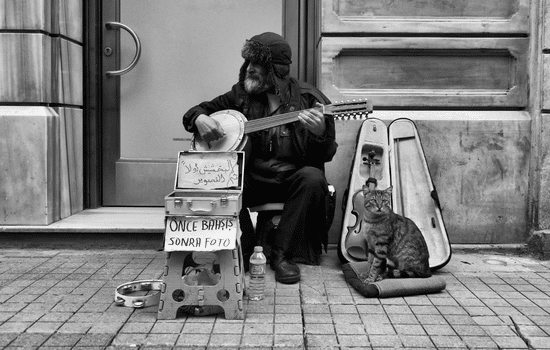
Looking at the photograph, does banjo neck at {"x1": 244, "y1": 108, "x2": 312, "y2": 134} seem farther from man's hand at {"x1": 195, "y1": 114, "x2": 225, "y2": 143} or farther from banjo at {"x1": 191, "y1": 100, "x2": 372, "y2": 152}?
man's hand at {"x1": 195, "y1": 114, "x2": 225, "y2": 143}

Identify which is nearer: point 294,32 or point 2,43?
point 2,43

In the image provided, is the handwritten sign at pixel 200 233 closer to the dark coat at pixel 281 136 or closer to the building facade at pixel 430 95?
the dark coat at pixel 281 136

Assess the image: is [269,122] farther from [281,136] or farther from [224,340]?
[224,340]

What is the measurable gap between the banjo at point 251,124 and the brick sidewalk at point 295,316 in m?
0.88

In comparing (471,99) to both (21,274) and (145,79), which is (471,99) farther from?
(21,274)

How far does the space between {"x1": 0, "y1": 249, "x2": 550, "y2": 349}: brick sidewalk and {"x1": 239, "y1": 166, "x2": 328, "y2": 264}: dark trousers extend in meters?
0.18

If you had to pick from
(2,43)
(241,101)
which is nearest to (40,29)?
(2,43)

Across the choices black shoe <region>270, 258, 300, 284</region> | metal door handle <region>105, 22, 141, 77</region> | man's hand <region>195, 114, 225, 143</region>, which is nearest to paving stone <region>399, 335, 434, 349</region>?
black shoe <region>270, 258, 300, 284</region>

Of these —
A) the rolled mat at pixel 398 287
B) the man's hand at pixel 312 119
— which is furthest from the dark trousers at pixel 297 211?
the rolled mat at pixel 398 287

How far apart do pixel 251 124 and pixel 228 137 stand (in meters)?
0.16

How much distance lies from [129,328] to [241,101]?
1849mm

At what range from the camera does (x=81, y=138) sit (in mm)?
5402

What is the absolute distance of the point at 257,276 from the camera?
11.9ft

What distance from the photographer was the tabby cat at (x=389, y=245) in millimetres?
3967
